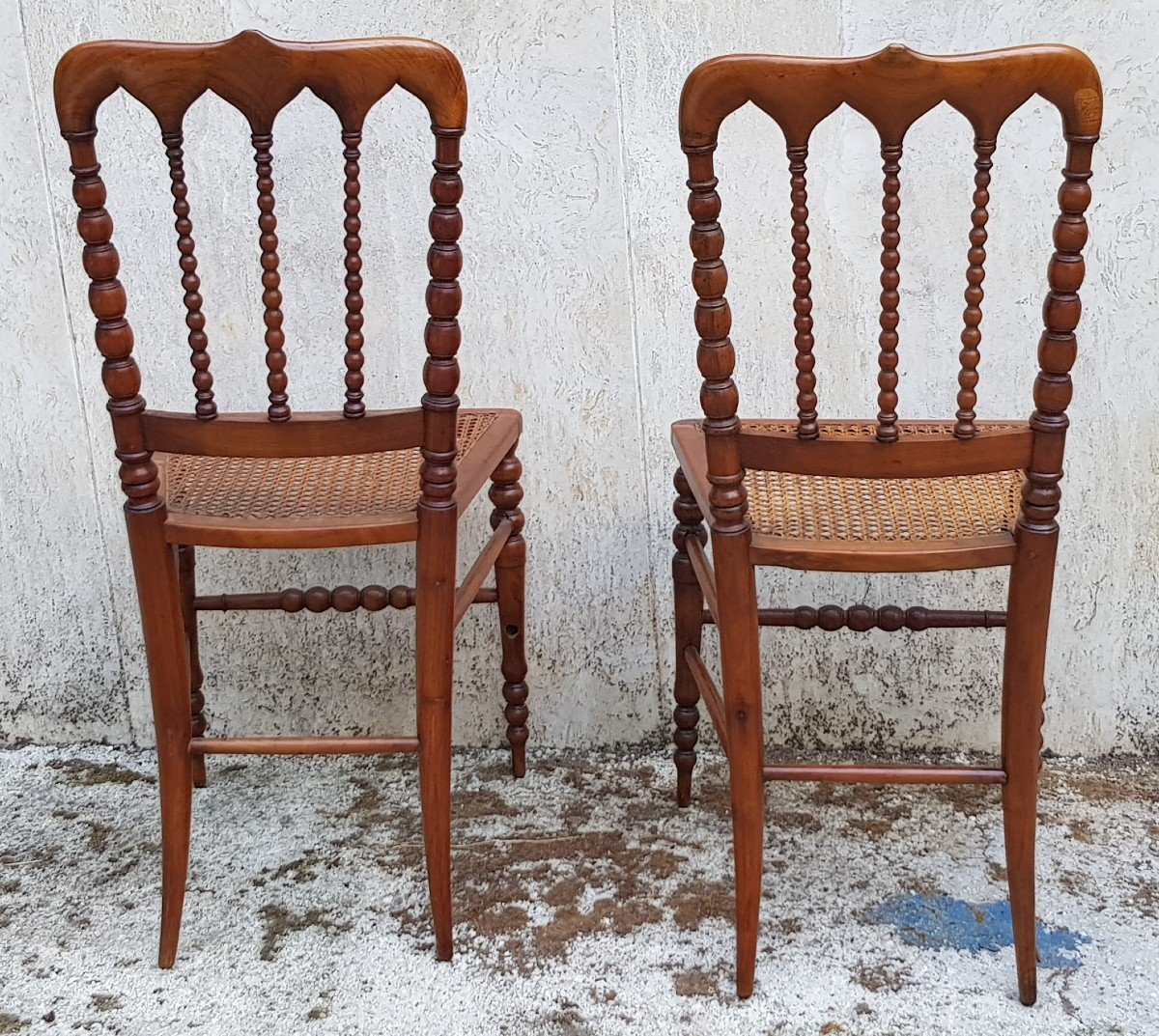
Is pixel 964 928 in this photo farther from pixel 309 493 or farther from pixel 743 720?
pixel 309 493

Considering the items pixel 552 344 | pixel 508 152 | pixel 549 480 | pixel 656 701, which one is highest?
pixel 508 152

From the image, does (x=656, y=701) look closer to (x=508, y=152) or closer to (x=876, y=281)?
(x=876, y=281)

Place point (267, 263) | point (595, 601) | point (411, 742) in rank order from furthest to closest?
point (595, 601) → point (411, 742) → point (267, 263)

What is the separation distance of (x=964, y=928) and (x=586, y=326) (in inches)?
46.2

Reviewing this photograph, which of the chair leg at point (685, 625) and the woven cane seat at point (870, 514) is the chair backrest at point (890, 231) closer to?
the woven cane seat at point (870, 514)

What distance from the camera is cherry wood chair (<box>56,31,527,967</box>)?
1445 mm

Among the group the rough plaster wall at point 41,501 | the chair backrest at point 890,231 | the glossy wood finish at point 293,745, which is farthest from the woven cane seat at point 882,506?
the rough plaster wall at point 41,501

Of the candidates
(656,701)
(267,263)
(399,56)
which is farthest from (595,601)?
(399,56)

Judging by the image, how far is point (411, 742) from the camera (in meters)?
1.72

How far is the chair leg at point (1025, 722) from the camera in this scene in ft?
5.01

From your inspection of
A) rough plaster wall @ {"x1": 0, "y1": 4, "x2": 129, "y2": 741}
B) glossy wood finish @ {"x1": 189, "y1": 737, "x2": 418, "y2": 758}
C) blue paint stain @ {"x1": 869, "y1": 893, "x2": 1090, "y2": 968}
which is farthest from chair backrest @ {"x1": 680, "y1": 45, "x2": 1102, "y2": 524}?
rough plaster wall @ {"x1": 0, "y1": 4, "x2": 129, "y2": 741}

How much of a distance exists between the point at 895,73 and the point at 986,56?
10 cm

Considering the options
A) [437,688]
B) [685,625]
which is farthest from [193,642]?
[685,625]

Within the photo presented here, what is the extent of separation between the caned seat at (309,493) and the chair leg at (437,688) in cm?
4
